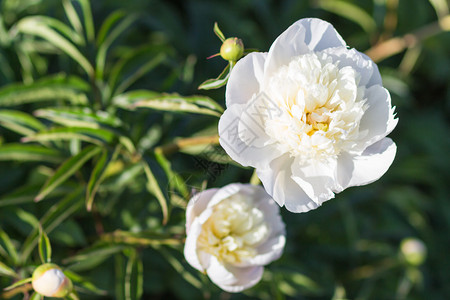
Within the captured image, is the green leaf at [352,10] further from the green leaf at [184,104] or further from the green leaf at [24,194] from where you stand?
the green leaf at [24,194]

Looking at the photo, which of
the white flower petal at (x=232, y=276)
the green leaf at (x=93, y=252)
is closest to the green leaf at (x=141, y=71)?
the green leaf at (x=93, y=252)

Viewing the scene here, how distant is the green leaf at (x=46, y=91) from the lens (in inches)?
45.3

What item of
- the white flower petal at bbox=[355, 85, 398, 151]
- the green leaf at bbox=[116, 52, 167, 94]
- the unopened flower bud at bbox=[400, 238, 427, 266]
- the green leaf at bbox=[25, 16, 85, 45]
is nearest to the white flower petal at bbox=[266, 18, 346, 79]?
the white flower petal at bbox=[355, 85, 398, 151]

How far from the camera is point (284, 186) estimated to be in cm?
85

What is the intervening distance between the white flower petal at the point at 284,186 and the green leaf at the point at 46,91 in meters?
0.62

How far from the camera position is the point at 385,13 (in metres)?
→ 1.70

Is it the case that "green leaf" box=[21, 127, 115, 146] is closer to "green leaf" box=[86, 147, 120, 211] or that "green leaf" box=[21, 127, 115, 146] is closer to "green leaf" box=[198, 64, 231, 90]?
"green leaf" box=[86, 147, 120, 211]

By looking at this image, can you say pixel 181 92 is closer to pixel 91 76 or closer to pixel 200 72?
pixel 91 76

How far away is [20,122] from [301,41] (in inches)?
29.5

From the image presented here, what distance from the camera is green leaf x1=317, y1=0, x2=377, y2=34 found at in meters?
1.80

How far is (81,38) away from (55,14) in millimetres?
340

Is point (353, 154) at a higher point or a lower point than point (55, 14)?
lower

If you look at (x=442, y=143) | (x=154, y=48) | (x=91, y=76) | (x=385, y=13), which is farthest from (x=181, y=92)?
(x=442, y=143)

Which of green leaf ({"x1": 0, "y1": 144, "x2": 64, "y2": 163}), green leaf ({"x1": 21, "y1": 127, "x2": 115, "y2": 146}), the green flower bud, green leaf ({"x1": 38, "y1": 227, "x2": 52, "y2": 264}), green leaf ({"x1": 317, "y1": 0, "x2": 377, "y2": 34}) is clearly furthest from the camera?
Answer: green leaf ({"x1": 317, "y1": 0, "x2": 377, "y2": 34})
